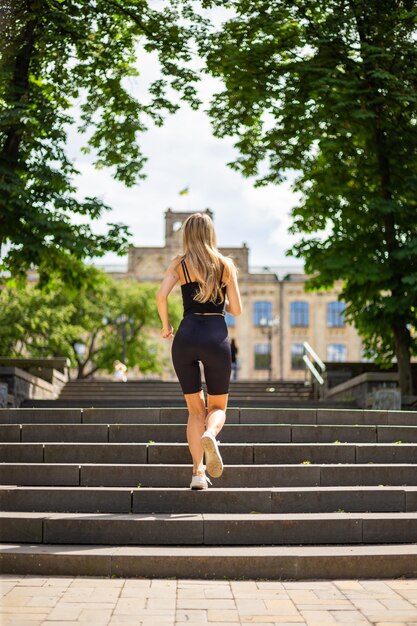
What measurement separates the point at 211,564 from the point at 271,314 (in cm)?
6183

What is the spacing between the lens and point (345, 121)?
14570mm

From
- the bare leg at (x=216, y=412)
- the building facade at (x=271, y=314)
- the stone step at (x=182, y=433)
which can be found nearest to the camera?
the bare leg at (x=216, y=412)

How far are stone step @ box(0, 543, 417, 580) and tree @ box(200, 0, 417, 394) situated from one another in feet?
28.2

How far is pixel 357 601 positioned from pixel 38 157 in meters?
12.3

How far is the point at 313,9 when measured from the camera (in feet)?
51.0

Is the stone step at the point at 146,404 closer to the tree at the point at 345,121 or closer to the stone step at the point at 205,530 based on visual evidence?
the tree at the point at 345,121

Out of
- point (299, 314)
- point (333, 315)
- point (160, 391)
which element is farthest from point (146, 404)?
point (333, 315)

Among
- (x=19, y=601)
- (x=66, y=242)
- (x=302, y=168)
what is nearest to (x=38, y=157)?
(x=66, y=242)

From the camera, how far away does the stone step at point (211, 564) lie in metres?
5.64

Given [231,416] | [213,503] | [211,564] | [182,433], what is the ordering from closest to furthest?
[211,564] < [213,503] < [182,433] < [231,416]

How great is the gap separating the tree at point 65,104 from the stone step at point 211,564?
915 cm

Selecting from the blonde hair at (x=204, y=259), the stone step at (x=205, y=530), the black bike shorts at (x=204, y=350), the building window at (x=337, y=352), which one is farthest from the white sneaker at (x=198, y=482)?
the building window at (x=337, y=352)

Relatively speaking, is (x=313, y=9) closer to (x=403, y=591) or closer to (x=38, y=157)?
(x=38, y=157)

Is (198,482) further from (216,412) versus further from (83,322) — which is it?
(83,322)
